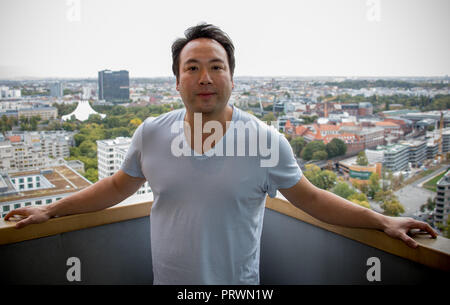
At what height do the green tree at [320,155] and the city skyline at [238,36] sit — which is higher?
the city skyline at [238,36]

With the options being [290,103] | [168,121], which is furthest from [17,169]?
[290,103]

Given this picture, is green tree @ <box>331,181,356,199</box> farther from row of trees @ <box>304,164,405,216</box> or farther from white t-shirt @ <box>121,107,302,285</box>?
white t-shirt @ <box>121,107,302,285</box>

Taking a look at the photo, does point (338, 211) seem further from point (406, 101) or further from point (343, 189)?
point (406, 101)

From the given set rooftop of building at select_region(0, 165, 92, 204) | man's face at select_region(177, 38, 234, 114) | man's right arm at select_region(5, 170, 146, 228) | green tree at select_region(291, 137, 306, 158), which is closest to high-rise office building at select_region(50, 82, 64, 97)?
rooftop of building at select_region(0, 165, 92, 204)

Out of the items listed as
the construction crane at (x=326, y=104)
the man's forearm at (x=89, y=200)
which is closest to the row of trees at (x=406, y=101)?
the construction crane at (x=326, y=104)

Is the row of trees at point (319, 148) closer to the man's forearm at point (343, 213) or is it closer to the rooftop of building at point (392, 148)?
the rooftop of building at point (392, 148)
